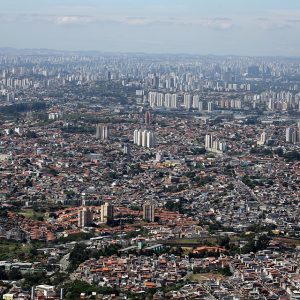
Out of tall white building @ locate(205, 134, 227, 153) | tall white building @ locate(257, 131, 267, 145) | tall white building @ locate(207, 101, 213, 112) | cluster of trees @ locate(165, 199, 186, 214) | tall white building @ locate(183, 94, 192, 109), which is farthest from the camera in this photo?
tall white building @ locate(183, 94, 192, 109)

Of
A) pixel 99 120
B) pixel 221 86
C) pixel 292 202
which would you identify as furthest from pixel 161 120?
pixel 221 86

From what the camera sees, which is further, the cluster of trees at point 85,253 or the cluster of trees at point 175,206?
the cluster of trees at point 175,206

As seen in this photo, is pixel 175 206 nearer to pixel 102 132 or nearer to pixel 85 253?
pixel 85 253

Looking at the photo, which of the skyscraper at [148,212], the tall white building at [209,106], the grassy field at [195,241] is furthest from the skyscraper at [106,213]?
the tall white building at [209,106]

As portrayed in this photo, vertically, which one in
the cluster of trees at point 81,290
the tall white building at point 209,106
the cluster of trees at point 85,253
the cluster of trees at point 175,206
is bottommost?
the tall white building at point 209,106

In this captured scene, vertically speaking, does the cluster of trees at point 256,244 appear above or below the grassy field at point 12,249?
above

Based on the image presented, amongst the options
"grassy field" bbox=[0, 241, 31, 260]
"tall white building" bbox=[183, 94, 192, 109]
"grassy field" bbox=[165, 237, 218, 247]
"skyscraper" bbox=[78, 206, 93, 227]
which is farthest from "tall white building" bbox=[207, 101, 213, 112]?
"grassy field" bbox=[0, 241, 31, 260]

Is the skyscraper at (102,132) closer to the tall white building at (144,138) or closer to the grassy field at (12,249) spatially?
the tall white building at (144,138)

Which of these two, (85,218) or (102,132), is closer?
(85,218)

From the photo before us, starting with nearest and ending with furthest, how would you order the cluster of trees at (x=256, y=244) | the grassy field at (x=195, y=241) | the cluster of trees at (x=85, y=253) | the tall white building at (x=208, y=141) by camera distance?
the cluster of trees at (x=85, y=253), the cluster of trees at (x=256, y=244), the grassy field at (x=195, y=241), the tall white building at (x=208, y=141)

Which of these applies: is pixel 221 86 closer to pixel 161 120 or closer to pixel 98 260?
pixel 161 120

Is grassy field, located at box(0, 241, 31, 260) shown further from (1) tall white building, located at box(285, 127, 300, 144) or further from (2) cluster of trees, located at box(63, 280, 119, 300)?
(1) tall white building, located at box(285, 127, 300, 144)

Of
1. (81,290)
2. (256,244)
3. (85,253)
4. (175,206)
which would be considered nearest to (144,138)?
(175,206)
